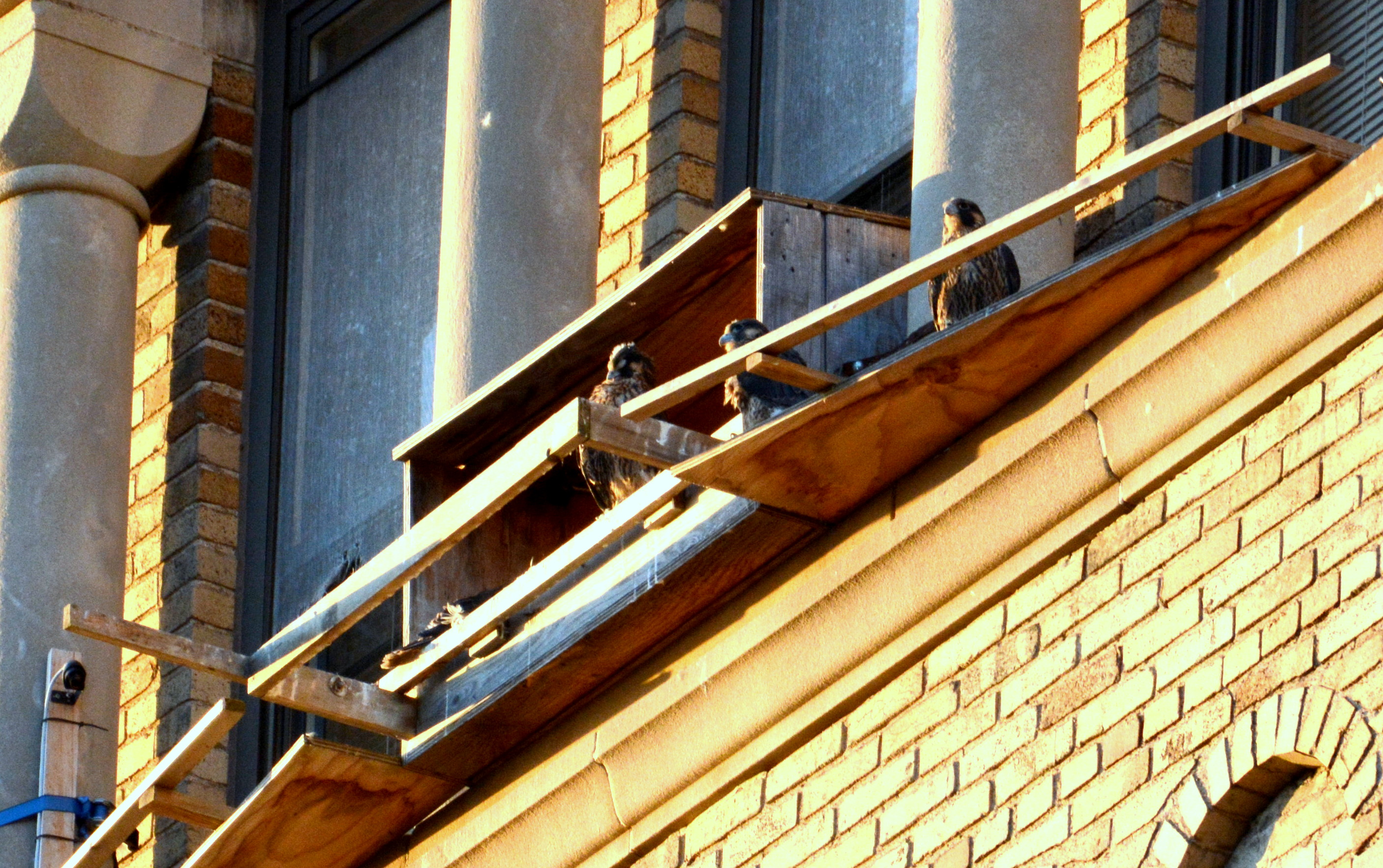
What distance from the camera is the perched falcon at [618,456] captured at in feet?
33.9

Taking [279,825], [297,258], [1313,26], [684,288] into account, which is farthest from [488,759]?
[297,258]

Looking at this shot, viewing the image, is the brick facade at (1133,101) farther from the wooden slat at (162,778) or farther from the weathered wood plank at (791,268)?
the wooden slat at (162,778)

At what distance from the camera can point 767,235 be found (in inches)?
382

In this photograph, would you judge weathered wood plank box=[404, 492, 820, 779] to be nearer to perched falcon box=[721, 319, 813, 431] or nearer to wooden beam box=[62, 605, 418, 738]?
wooden beam box=[62, 605, 418, 738]

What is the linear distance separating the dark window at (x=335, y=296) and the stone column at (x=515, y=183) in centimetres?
179

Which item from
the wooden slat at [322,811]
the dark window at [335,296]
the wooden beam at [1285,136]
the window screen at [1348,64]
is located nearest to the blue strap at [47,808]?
the dark window at [335,296]

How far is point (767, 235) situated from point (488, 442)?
1.85 metres

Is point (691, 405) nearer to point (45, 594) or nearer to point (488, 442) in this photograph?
point (488, 442)

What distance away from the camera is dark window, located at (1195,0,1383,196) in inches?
393

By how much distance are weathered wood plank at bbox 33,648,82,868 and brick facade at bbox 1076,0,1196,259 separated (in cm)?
478

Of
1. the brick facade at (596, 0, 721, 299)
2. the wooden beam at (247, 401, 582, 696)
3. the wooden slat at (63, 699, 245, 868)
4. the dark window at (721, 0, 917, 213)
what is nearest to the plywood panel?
the wooden beam at (247, 401, 582, 696)

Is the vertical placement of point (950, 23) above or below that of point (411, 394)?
below

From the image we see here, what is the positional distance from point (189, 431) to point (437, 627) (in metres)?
4.23

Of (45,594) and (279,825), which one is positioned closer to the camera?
(279,825)
